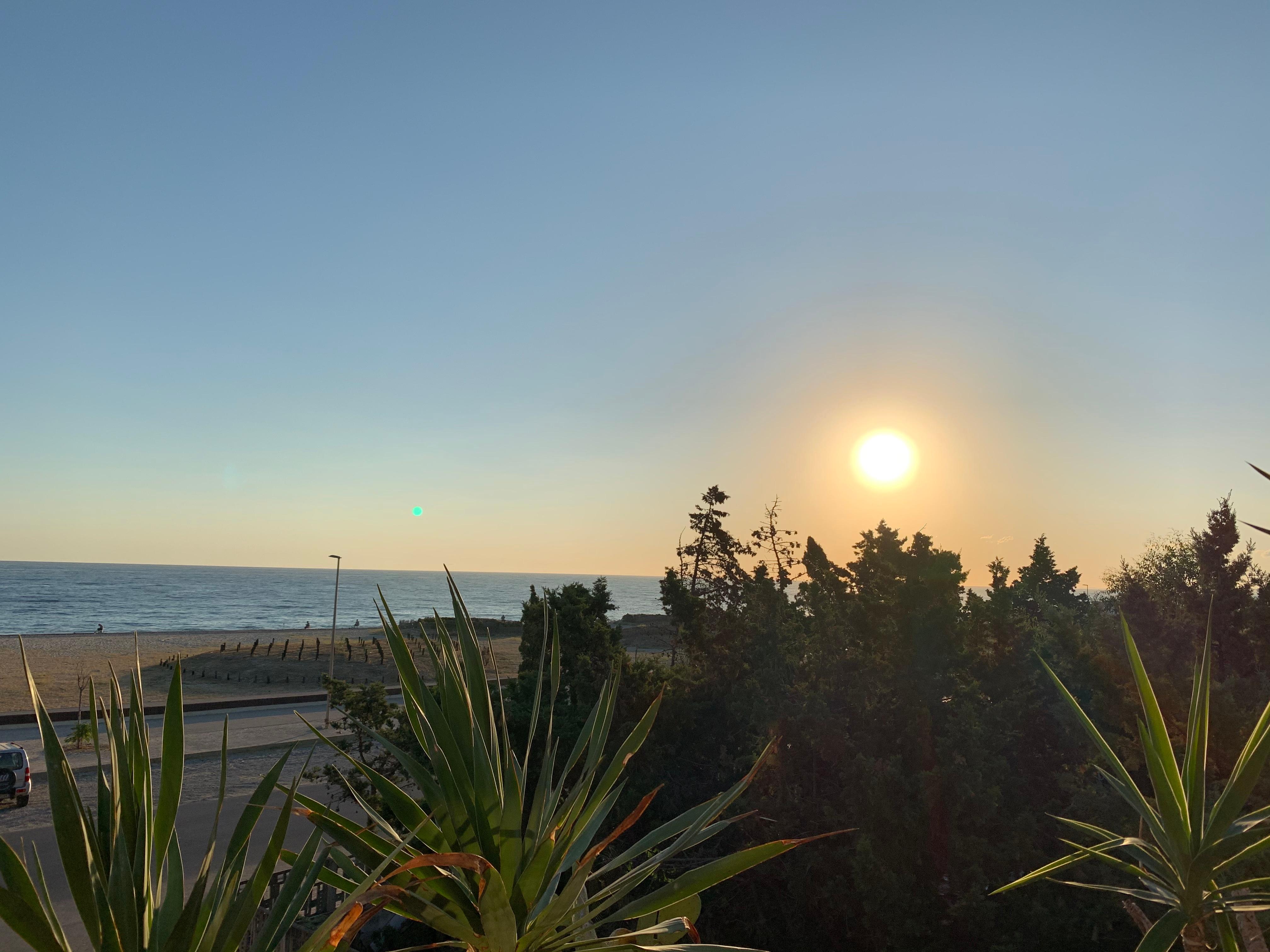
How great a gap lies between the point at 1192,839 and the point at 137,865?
4.39 m

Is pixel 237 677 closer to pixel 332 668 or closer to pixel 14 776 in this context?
pixel 332 668

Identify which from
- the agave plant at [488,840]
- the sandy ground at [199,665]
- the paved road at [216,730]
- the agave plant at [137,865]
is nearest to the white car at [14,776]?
the paved road at [216,730]

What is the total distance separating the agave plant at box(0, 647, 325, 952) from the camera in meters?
2.06

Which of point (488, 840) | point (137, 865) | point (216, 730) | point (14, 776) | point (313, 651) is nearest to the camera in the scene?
point (137, 865)

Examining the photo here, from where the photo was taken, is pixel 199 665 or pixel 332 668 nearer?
pixel 332 668

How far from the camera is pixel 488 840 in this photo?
10.5 ft

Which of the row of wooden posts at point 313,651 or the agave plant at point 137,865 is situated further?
the row of wooden posts at point 313,651

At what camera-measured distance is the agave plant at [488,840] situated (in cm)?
307

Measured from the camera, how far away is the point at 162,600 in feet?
419

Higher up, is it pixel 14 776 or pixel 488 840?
pixel 488 840

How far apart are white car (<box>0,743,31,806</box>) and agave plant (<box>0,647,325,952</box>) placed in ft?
66.3

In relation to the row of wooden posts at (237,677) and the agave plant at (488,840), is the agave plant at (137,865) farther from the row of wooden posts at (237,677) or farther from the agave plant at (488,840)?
the row of wooden posts at (237,677)

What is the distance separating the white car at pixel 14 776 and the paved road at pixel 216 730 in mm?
3494

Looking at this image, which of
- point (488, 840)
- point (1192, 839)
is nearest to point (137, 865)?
point (488, 840)
